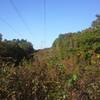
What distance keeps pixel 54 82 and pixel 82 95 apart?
0.83 metres

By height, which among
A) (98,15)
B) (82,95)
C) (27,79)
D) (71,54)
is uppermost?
(98,15)

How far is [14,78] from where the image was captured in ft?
21.4

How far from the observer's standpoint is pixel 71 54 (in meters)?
19.8

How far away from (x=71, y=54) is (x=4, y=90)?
13794 mm

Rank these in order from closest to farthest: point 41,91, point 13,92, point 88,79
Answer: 1. point 13,92
2. point 41,91
3. point 88,79

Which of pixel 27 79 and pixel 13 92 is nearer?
pixel 13 92

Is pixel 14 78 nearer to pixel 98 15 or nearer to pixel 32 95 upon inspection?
pixel 32 95

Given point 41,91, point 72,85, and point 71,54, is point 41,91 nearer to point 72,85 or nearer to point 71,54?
point 72,85

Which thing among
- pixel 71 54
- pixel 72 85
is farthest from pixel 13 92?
pixel 71 54

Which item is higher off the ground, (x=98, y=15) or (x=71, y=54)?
(x=98, y=15)

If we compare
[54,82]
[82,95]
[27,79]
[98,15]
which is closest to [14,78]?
[27,79]

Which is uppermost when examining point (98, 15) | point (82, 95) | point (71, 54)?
point (98, 15)

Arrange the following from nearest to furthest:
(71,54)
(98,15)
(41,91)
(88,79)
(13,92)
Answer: (13,92), (41,91), (88,79), (71,54), (98,15)

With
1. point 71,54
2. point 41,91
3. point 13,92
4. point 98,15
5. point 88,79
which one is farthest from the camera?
point 98,15
